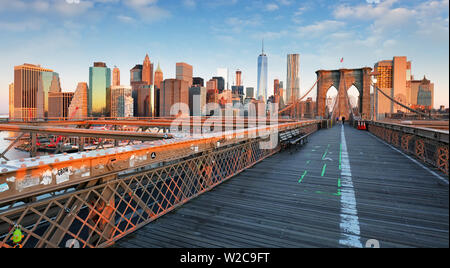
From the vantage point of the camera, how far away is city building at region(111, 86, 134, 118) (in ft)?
605

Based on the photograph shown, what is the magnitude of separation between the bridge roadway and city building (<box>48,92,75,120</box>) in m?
169

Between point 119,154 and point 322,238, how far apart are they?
3577mm

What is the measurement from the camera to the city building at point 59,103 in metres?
150

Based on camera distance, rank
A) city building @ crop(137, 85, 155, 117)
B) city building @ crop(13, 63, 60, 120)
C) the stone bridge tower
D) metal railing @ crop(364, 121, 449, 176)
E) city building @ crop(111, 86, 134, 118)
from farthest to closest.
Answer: city building @ crop(111, 86, 134, 118) → city building @ crop(137, 85, 155, 117) → city building @ crop(13, 63, 60, 120) → the stone bridge tower → metal railing @ crop(364, 121, 449, 176)

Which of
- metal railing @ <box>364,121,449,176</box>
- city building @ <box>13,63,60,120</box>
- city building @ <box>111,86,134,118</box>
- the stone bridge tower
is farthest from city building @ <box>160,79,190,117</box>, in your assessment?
metal railing @ <box>364,121,449,176</box>

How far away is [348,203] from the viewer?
5992 millimetres

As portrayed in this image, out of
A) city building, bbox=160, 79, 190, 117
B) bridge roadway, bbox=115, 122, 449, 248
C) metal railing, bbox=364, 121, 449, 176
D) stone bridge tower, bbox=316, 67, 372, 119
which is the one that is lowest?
bridge roadway, bbox=115, 122, 449, 248

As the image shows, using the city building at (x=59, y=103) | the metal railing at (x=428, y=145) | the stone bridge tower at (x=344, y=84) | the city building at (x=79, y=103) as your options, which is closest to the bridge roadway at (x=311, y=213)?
the metal railing at (x=428, y=145)

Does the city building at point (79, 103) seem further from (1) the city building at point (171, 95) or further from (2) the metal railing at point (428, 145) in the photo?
(2) the metal railing at point (428, 145)

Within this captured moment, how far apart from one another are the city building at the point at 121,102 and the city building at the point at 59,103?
30.7m

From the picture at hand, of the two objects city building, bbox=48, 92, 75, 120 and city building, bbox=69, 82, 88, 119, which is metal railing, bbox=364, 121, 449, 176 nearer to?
Result: city building, bbox=69, 82, 88, 119
